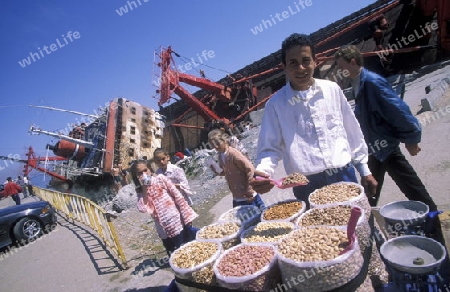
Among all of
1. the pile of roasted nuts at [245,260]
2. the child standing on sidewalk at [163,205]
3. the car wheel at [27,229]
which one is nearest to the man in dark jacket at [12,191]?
the car wheel at [27,229]

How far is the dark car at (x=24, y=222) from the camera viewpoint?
849 cm

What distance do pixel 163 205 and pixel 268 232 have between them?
2.20 meters

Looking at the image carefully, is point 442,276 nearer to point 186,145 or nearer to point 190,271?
point 190,271

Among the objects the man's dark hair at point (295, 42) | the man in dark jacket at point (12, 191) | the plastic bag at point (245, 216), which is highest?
the man in dark jacket at point (12, 191)

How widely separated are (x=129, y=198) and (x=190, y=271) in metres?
11.0

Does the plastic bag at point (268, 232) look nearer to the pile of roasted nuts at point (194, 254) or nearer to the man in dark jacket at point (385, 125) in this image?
the pile of roasted nuts at point (194, 254)

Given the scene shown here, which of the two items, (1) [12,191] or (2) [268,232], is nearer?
(2) [268,232]

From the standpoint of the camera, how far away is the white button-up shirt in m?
2.22

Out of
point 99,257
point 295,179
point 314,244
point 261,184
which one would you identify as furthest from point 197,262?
point 99,257

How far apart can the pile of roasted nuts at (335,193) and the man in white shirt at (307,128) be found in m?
0.14

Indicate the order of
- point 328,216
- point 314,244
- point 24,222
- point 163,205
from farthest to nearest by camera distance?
point 24,222 → point 163,205 → point 328,216 → point 314,244

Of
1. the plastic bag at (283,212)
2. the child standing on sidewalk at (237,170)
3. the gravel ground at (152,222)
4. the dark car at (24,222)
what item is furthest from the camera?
the dark car at (24,222)

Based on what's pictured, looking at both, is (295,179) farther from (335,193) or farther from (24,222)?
(24,222)

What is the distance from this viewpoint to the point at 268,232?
214 centimetres
